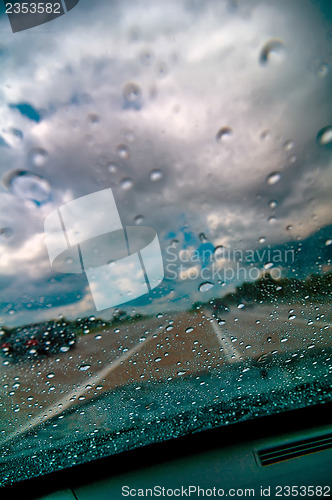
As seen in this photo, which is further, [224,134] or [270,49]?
[224,134]

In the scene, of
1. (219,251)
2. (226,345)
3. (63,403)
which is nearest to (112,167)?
(219,251)

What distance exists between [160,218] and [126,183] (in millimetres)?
471

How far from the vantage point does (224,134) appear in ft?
7.27

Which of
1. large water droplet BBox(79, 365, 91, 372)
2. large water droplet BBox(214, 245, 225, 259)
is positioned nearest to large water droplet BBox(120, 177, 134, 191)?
large water droplet BBox(214, 245, 225, 259)

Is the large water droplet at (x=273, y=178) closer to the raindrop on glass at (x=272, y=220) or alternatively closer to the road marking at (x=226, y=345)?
the raindrop on glass at (x=272, y=220)

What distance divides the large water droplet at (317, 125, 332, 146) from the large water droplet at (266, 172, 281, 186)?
0.41 m

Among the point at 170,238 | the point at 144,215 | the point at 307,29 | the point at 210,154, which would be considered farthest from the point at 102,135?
the point at 307,29

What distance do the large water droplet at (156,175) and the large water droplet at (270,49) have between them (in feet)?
3.67

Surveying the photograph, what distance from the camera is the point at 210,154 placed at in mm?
2340

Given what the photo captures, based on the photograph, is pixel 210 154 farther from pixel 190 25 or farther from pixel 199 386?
pixel 199 386

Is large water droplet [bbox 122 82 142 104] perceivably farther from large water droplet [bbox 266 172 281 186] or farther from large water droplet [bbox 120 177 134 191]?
large water droplet [bbox 266 172 281 186]

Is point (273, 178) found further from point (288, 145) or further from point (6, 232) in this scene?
point (6, 232)

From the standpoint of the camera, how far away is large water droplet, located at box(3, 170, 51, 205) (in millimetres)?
A: 2041

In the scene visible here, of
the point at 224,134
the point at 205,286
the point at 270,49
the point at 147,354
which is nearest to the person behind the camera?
the point at 270,49
